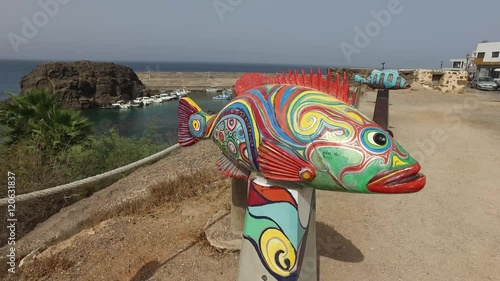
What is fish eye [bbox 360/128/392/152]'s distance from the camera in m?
2.23

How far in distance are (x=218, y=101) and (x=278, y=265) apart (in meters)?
39.2

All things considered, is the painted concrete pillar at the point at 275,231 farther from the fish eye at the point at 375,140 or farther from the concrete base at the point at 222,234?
the concrete base at the point at 222,234

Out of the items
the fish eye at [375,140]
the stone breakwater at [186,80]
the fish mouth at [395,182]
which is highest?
the fish eye at [375,140]

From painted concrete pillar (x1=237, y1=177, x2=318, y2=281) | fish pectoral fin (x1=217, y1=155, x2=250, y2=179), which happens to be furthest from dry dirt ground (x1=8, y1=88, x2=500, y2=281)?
fish pectoral fin (x1=217, y1=155, x2=250, y2=179)

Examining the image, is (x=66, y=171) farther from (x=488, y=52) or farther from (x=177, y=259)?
(x=488, y=52)

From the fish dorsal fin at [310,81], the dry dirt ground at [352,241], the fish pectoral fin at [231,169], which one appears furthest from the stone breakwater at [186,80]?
the fish pectoral fin at [231,169]

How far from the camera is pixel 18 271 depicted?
423 centimetres

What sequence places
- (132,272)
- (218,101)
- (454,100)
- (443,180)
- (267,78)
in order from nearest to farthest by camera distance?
(267,78) < (132,272) < (443,180) < (454,100) < (218,101)

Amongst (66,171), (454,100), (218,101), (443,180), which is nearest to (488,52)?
(454,100)

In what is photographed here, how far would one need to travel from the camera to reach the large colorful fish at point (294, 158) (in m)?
2.23

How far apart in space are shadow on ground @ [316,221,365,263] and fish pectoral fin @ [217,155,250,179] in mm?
2127

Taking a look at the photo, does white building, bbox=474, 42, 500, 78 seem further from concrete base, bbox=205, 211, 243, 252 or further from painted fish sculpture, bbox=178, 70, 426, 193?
painted fish sculpture, bbox=178, 70, 426, 193

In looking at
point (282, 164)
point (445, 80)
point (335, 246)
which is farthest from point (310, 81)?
point (445, 80)

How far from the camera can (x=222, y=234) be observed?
15.2 ft
